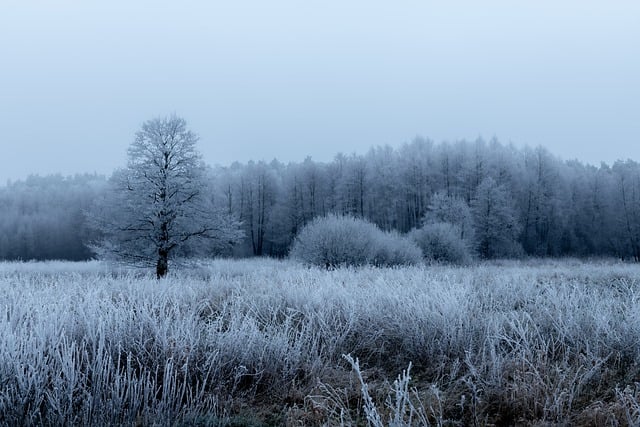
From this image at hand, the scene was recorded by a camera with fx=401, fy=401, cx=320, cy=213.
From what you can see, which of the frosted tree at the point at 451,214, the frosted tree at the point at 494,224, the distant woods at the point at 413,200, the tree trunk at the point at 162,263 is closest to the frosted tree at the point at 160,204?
the tree trunk at the point at 162,263

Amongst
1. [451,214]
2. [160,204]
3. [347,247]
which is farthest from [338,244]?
[451,214]

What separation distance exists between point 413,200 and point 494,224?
10647 millimetres

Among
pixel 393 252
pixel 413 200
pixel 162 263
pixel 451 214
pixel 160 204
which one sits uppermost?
pixel 413 200

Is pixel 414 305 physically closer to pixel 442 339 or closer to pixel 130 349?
pixel 442 339

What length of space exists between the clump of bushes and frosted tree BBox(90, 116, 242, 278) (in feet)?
16.6

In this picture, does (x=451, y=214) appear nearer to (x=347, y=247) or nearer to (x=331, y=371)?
(x=347, y=247)

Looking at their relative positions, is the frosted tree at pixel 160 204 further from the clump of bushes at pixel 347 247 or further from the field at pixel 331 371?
the field at pixel 331 371

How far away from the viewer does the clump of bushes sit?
61.3 feet

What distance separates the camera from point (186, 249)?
14922 millimetres

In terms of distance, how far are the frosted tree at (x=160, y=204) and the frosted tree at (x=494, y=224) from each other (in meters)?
27.3

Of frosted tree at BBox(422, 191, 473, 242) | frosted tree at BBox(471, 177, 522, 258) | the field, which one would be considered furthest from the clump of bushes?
frosted tree at BBox(471, 177, 522, 258)

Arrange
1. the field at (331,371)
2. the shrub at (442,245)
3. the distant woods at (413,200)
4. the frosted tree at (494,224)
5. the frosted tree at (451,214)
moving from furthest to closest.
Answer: the distant woods at (413,200) < the frosted tree at (494,224) < the frosted tree at (451,214) < the shrub at (442,245) < the field at (331,371)

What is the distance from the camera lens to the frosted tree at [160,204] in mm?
14070

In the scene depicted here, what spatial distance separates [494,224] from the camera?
3544 cm
